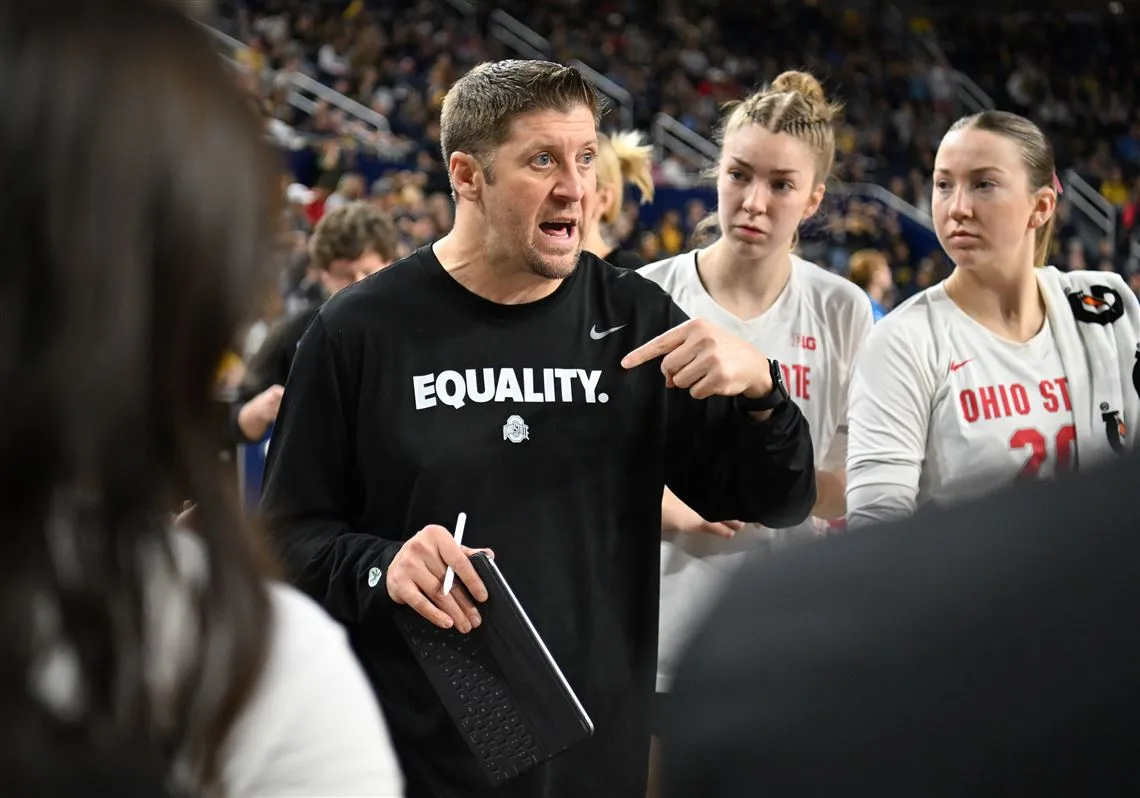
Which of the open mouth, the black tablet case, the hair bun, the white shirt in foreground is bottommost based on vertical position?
the black tablet case

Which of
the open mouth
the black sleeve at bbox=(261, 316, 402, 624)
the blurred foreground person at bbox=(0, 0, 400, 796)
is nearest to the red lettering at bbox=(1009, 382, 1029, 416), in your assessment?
the open mouth

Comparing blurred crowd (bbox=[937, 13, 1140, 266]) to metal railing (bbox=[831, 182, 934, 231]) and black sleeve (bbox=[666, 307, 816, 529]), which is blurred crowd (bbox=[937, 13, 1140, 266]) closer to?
metal railing (bbox=[831, 182, 934, 231])

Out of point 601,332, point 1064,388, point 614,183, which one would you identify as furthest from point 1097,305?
point 614,183

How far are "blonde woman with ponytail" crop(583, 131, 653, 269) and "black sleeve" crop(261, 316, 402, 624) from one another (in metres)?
1.03

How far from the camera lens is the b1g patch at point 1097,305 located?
10.4ft

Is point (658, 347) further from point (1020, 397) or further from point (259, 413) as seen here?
point (259, 413)

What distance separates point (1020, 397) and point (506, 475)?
4.12ft

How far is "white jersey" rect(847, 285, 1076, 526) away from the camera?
9.57 ft

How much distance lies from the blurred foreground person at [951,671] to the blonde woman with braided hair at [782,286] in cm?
277

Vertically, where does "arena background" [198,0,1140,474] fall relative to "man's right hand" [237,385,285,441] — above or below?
above

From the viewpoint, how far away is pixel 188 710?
0.90 m

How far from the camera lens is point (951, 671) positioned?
0.60m

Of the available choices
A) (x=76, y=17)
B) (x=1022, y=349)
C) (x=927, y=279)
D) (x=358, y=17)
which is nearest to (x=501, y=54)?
(x=358, y=17)

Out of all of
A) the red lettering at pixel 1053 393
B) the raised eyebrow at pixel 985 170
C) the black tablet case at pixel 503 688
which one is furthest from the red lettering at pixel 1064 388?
the black tablet case at pixel 503 688
